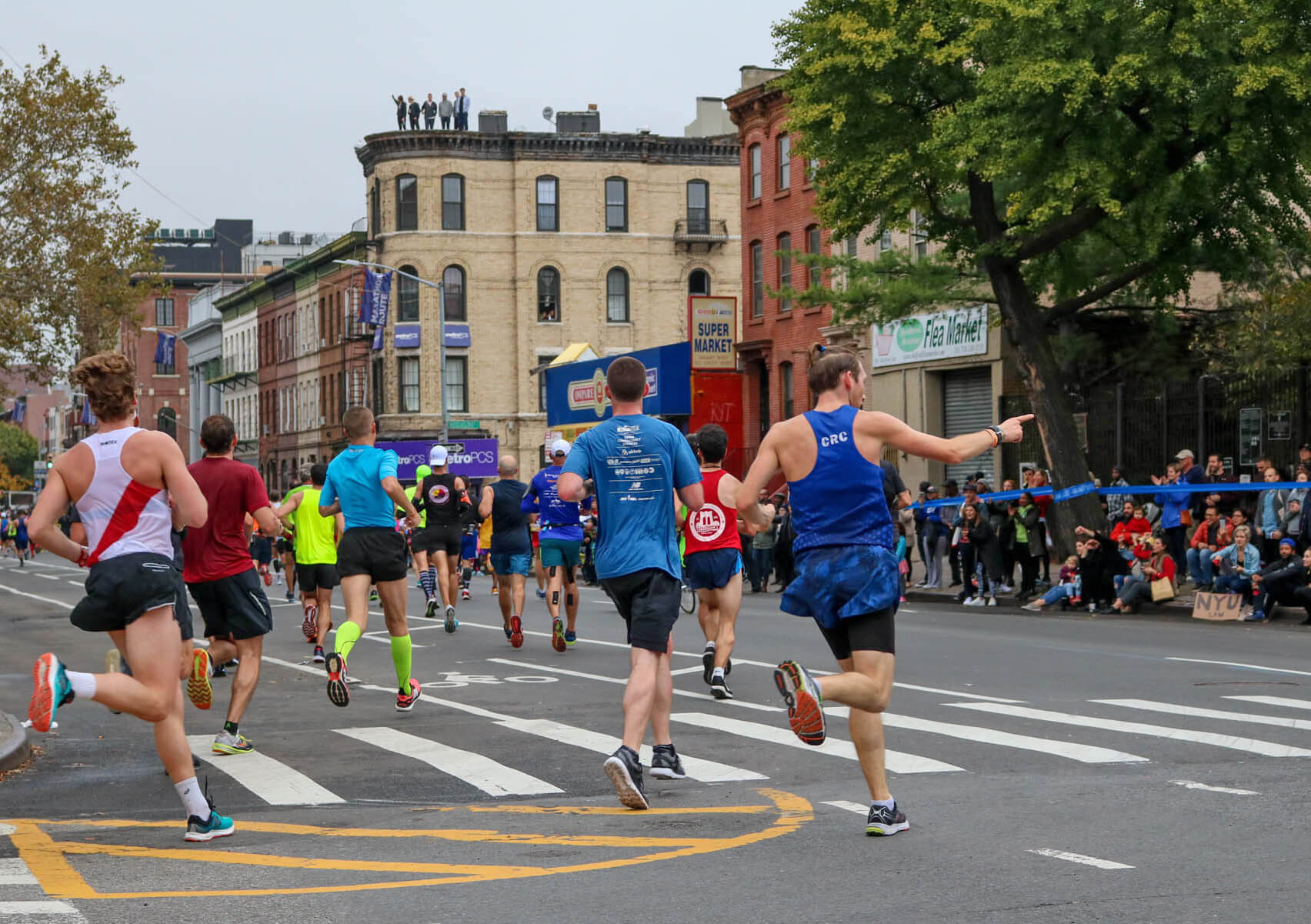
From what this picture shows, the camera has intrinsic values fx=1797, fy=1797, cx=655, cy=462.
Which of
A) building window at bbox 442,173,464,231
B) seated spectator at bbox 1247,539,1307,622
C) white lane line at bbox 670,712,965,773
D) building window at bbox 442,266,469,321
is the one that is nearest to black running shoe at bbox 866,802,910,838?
white lane line at bbox 670,712,965,773

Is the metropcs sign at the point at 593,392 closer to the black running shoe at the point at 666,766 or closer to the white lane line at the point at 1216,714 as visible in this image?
the white lane line at the point at 1216,714

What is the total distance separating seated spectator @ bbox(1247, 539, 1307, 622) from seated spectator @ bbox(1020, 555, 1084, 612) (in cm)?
318

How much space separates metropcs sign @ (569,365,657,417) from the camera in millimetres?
48250

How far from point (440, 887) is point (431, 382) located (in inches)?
2461

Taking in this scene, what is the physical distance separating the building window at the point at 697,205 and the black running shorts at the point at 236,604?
61.2 m

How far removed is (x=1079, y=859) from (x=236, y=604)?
5.42m

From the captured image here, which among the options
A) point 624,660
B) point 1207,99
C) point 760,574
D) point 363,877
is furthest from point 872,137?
point 363,877

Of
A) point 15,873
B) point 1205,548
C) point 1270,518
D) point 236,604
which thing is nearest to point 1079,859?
point 15,873

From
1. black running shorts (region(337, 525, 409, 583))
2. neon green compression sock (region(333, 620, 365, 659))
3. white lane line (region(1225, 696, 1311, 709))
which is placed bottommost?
white lane line (region(1225, 696, 1311, 709))

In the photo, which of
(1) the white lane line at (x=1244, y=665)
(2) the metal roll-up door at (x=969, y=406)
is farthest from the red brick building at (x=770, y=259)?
(1) the white lane line at (x=1244, y=665)

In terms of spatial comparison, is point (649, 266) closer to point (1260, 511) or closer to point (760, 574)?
point (760, 574)

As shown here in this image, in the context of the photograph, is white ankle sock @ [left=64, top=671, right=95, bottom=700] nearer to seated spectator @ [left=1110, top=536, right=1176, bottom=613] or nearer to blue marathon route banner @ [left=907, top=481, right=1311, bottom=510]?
blue marathon route banner @ [left=907, top=481, right=1311, bottom=510]

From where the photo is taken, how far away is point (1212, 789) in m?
8.40

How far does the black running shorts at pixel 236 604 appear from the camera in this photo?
1030cm
